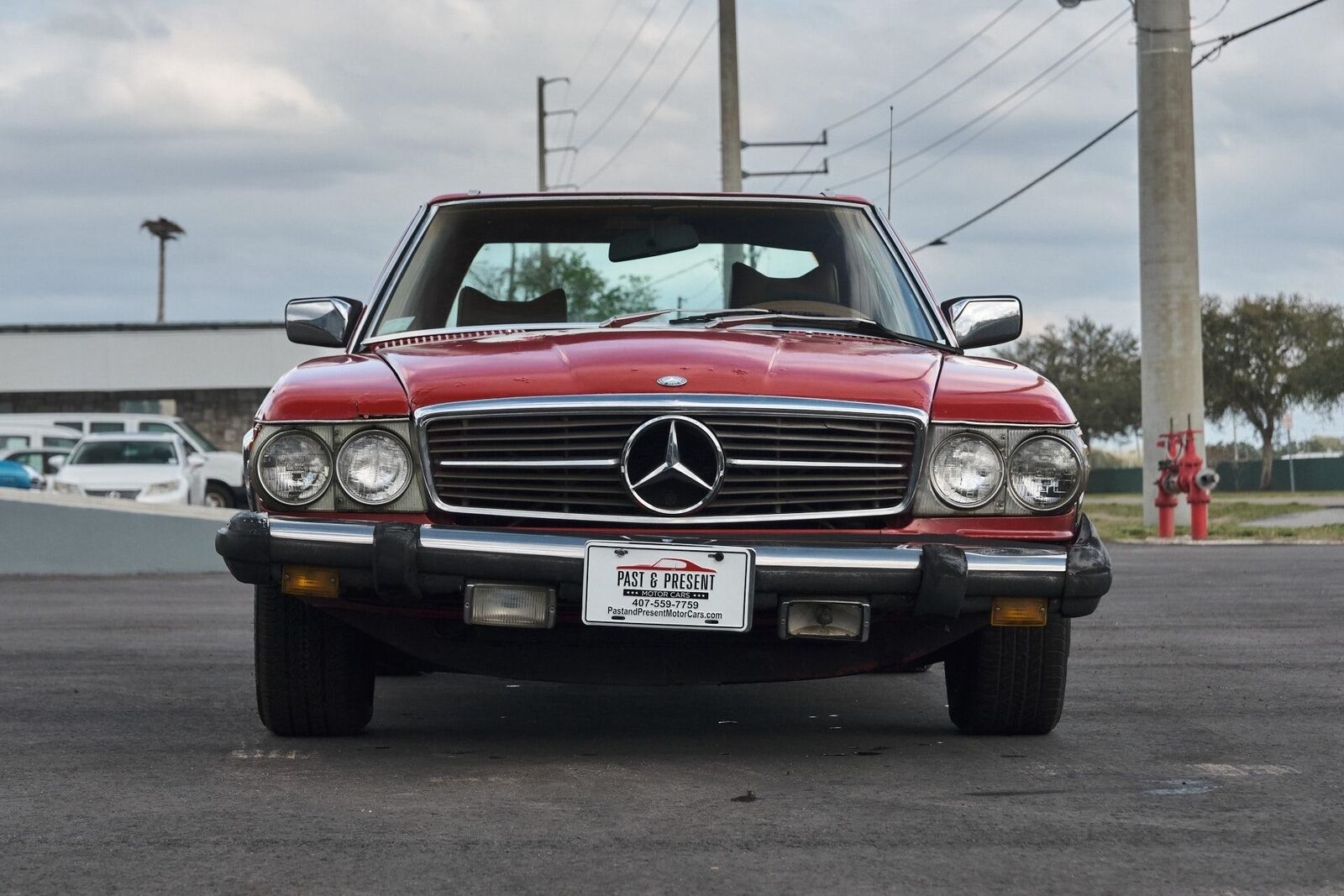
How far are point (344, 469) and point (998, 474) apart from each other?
165 cm

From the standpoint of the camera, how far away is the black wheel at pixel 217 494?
93.1 ft

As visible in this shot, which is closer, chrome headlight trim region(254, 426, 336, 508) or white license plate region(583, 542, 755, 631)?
white license plate region(583, 542, 755, 631)

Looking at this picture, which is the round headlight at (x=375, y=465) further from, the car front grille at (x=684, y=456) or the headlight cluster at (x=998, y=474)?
the headlight cluster at (x=998, y=474)

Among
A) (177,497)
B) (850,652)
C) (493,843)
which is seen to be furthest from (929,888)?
(177,497)

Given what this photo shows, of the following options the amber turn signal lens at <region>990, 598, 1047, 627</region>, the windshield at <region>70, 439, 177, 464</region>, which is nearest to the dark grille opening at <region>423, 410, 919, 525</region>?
the amber turn signal lens at <region>990, 598, 1047, 627</region>

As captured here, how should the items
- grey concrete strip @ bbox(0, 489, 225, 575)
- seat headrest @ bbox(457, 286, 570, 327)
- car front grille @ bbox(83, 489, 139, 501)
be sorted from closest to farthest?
seat headrest @ bbox(457, 286, 570, 327), grey concrete strip @ bbox(0, 489, 225, 575), car front grille @ bbox(83, 489, 139, 501)

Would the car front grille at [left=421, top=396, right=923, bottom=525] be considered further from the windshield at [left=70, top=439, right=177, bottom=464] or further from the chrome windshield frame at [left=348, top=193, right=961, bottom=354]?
the windshield at [left=70, top=439, right=177, bottom=464]

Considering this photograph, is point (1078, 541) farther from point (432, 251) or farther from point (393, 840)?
point (432, 251)

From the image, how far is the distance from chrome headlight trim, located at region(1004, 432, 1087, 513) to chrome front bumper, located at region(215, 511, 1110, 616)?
133mm

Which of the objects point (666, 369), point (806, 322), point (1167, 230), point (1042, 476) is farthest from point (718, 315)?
point (1167, 230)

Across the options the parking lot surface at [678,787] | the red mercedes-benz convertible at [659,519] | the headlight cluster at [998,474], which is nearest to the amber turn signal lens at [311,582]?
the red mercedes-benz convertible at [659,519]

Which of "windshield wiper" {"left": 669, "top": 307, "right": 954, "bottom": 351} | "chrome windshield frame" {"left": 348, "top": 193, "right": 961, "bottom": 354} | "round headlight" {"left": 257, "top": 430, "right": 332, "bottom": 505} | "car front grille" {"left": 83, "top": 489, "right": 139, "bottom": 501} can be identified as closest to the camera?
"round headlight" {"left": 257, "top": 430, "right": 332, "bottom": 505}

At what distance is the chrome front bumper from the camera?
14.2 ft

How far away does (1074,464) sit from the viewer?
15.2 ft
